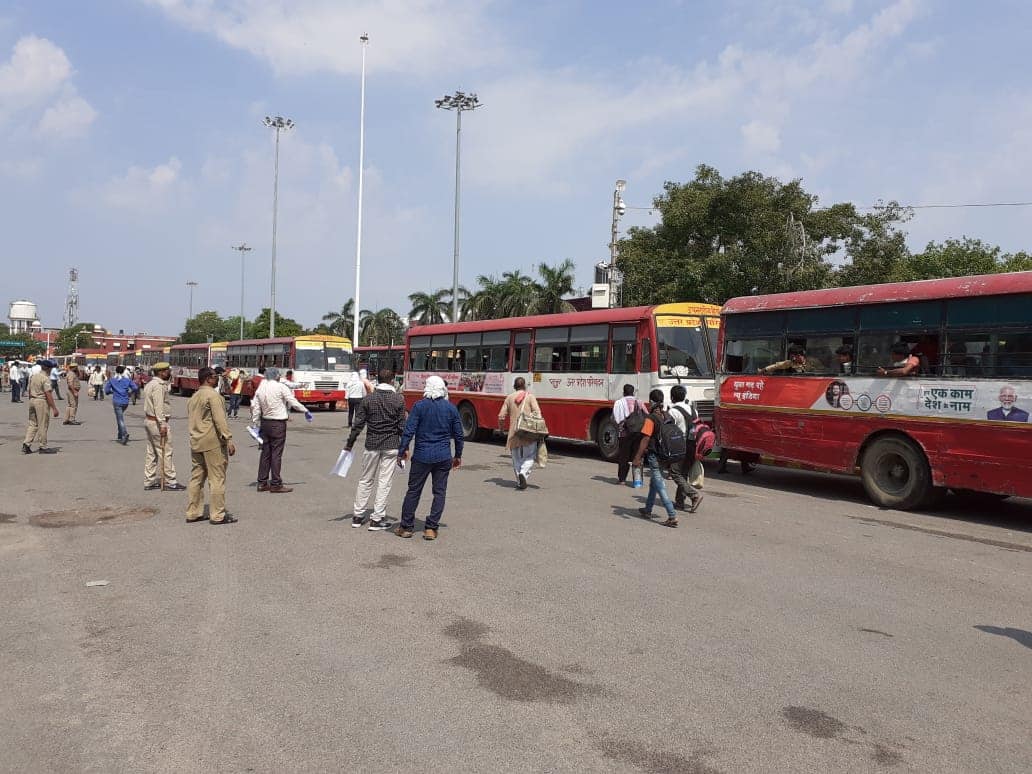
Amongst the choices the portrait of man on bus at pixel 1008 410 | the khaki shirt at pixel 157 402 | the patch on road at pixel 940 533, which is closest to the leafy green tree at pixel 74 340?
the khaki shirt at pixel 157 402

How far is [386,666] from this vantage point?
15.0ft

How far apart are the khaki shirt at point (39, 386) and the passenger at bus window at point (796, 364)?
12938 mm

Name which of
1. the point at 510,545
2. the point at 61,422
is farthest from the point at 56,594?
the point at 61,422

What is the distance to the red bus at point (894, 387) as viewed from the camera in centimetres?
973

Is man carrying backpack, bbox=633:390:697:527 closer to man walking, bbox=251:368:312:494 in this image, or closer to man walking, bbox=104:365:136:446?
man walking, bbox=251:368:312:494

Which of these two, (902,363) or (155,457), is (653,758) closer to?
(902,363)

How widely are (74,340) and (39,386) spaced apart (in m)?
146

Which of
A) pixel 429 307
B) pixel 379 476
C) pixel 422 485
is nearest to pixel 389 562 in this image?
pixel 422 485

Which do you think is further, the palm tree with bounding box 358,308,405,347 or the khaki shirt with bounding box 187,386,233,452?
the palm tree with bounding box 358,308,405,347

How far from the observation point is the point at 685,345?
49.7ft

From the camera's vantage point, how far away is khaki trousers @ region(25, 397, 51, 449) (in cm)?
1484

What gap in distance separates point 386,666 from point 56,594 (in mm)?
3088

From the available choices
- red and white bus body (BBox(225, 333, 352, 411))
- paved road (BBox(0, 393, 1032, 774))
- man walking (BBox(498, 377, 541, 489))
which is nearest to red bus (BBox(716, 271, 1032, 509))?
paved road (BBox(0, 393, 1032, 774))

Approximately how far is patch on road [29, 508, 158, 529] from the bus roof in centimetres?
949
